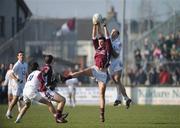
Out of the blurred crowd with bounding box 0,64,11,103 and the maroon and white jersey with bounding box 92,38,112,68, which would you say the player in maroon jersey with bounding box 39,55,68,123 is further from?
the blurred crowd with bounding box 0,64,11,103

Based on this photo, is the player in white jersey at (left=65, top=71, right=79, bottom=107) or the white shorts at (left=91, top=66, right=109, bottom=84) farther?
the player in white jersey at (left=65, top=71, right=79, bottom=107)

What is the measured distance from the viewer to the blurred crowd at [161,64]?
47.2 metres

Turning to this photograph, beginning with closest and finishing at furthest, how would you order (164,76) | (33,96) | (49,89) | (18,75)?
(33,96), (49,89), (18,75), (164,76)

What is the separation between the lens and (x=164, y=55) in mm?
47688

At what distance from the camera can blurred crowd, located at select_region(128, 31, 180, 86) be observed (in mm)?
47156

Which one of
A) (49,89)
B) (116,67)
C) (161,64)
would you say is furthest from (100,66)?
(161,64)

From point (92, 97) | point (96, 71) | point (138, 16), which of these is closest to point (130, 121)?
point (96, 71)

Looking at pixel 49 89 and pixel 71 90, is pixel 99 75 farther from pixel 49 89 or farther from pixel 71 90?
pixel 71 90

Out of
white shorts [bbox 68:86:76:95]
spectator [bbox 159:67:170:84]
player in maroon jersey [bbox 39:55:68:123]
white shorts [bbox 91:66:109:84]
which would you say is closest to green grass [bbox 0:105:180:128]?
player in maroon jersey [bbox 39:55:68:123]

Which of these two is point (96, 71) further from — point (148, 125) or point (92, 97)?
point (92, 97)

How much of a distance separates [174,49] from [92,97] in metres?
5.66

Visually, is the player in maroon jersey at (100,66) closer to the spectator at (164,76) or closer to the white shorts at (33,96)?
the white shorts at (33,96)

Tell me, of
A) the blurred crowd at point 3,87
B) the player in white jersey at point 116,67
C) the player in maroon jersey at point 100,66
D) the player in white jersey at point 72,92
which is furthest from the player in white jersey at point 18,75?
the player in white jersey at point 72,92

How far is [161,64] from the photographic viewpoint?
47.5 m
